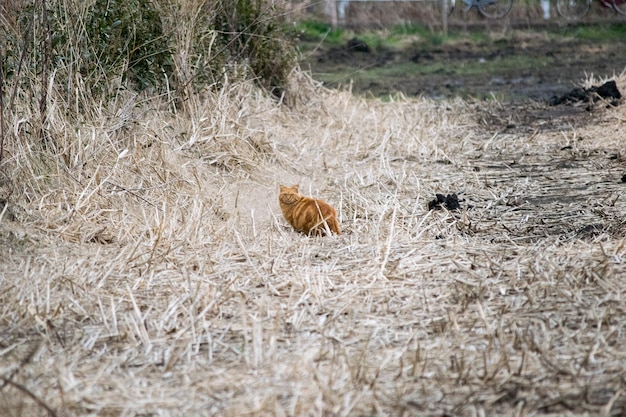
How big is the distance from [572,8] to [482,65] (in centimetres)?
533

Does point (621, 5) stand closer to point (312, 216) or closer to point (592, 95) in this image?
point (592, 95)

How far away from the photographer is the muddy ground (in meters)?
12.1

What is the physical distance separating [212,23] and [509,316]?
5.18 metres

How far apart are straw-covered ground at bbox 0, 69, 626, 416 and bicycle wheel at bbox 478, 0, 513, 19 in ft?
35.5

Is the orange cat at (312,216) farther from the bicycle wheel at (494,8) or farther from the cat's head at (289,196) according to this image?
the bicycle wheel at (494,8)

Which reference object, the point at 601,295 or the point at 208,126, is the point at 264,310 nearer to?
the point at 601,295

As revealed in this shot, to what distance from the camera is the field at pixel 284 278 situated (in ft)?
10.3

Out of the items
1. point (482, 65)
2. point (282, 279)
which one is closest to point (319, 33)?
point (482, 65)

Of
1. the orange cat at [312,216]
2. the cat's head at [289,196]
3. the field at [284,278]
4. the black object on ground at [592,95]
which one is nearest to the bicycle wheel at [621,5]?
the black object on ground at [592,95]

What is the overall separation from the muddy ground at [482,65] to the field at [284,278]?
4427 mm

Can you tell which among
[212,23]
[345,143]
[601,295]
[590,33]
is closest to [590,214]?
[601,295]

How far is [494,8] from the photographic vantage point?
18.4m

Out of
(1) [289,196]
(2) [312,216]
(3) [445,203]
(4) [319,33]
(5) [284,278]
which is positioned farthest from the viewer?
(4) [319,33]

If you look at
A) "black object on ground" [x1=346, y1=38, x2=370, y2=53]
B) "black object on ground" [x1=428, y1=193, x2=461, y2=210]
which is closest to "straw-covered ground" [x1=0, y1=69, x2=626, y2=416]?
"black object on ground" [x1=428, y1=193, x2=461, y2=210]
